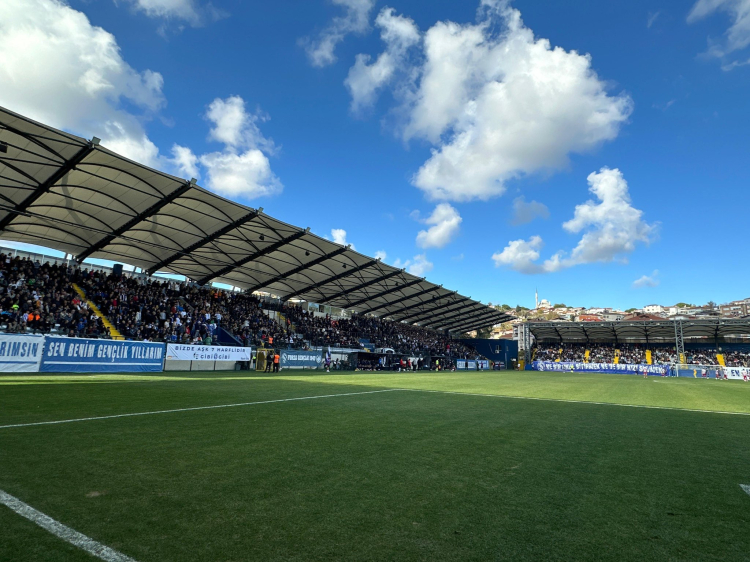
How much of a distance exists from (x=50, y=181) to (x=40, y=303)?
6.72 m

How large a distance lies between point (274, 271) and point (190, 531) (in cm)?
3433

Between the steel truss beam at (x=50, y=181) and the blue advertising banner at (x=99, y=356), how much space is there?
7.73 m

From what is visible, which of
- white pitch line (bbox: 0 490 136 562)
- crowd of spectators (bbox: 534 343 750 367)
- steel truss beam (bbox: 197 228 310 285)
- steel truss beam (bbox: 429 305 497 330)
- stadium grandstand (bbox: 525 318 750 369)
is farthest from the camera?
steel truss beam (bbox: 429 305 497 330)

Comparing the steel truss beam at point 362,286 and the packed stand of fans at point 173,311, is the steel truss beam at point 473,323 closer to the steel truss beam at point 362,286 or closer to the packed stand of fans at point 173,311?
the steel truss beam at point 362,286

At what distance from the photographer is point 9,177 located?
Result: 746 inches

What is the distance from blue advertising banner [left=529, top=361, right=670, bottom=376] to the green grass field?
53.4 m

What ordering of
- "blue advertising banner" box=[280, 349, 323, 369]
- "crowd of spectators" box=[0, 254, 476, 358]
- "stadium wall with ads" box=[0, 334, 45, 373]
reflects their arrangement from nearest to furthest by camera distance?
1. "stadium wall with ads" box=[0, 334, 45, 373]
2. "crowd of spectators" box=[0, 254, 476, 358]
3. "blue advertising banner" box=[280, 349, 323, 369]

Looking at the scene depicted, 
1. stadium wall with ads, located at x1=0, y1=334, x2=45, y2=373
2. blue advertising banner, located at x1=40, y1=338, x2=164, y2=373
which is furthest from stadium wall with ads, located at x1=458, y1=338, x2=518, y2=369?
stadium wall with ads, located at x1=0, y1=334, x2=45, y2=373

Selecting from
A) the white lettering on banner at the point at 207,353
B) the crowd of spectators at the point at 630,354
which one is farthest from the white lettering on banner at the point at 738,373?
the white lettering on banner at the point at 207,353

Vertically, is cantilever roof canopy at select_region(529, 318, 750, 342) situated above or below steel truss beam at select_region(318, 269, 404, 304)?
below

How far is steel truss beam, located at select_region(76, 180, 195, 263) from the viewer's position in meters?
21.4

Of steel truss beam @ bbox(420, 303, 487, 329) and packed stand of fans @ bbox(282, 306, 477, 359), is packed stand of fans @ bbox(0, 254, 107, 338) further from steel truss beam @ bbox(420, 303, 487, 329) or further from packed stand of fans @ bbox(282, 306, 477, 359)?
steel truss beam @ bbox(420, 303, 487, 329)

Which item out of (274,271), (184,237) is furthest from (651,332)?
(184,237)

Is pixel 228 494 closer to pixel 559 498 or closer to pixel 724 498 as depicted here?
pixel 559 498
